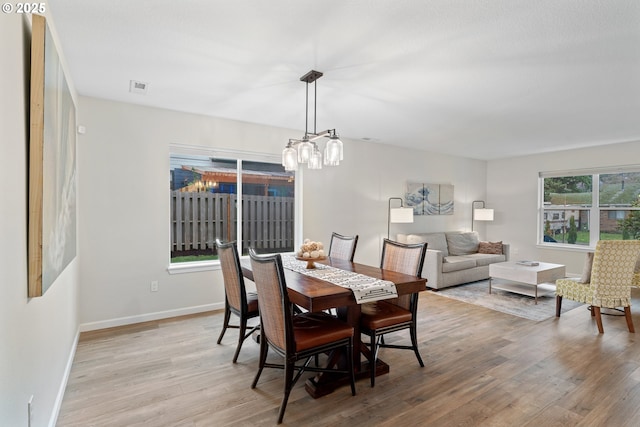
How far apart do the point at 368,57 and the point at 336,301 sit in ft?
5.94

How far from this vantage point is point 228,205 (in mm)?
4414

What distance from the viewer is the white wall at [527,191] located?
582cm

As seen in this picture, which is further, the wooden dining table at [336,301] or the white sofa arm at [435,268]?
the white sofa arm at [435,268]

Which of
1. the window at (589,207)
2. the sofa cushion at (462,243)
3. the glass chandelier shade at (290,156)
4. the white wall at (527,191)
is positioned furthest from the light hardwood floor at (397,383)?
the white wall at (527,191)

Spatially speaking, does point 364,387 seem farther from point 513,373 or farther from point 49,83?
point 49,83

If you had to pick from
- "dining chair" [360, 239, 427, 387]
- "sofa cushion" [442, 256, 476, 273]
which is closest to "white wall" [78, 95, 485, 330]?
"dining chair" [360, 239, 427, 387]

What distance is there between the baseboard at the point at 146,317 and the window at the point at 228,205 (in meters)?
0.59

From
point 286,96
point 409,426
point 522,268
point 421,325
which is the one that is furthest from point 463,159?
point 409,426

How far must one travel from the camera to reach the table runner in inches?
88.6

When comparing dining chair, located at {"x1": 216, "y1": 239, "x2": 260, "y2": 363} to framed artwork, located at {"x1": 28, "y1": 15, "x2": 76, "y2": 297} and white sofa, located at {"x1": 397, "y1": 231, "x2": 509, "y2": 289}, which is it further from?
white sofa, located at {"x1": 397, "y1": 231, "x2": 509, "y2": 289}

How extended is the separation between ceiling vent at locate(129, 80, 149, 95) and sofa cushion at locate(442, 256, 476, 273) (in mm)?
4629

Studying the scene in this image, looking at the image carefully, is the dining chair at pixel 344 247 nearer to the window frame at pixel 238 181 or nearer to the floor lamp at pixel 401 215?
the window frame at pixel 238 181

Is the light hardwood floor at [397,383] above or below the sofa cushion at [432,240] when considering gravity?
below

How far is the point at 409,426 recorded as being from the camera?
6.55 feet
